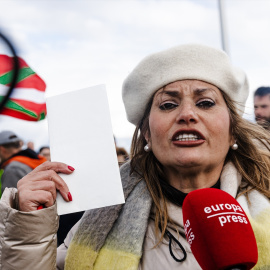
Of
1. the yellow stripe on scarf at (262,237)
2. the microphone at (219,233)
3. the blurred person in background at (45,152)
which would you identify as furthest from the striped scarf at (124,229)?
the blurred person in background at (45,152)

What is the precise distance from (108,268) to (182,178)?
535 millimetres

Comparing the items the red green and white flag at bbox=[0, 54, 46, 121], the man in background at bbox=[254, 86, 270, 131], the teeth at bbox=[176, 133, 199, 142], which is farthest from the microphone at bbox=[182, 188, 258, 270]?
the red green and white flag at bbox=[0, 54, 46, 121]

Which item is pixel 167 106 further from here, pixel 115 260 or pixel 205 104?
pixel 115 260

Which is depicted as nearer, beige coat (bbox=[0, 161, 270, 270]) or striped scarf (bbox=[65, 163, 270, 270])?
beige coat (bbox=[0, 161, 270, 270])

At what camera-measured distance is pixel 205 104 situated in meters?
1.91

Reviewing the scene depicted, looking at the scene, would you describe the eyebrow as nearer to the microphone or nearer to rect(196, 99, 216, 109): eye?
rect(196, 99, 216, 109): eye

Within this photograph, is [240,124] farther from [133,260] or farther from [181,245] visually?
[133,260]

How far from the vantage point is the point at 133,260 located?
173 cm

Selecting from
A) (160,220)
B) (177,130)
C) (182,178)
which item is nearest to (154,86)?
(177,130)

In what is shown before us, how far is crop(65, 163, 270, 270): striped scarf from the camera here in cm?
175

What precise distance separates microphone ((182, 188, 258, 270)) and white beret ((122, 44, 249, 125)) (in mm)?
798

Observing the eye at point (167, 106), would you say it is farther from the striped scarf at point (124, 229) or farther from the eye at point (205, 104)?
the striped scarf at point (124, 229)

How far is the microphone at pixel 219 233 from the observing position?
1.12 m

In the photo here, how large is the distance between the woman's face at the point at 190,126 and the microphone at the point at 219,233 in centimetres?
56
